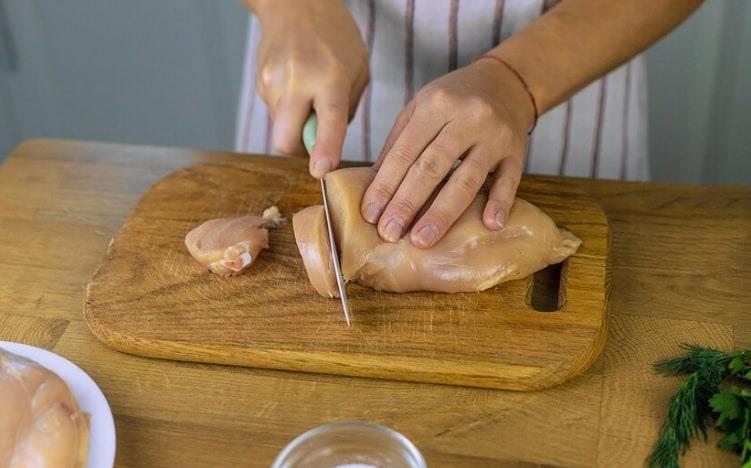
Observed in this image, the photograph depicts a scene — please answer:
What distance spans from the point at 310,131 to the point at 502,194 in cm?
35

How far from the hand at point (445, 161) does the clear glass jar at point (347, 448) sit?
0.38 metres

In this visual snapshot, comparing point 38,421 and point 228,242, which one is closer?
point 38,421

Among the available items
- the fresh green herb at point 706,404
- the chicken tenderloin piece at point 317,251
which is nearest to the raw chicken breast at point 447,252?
the chicken tenderloin piece at point 317,251

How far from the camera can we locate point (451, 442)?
1.22 m

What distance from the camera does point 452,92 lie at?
1506 mm

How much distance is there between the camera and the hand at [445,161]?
57.1 inches

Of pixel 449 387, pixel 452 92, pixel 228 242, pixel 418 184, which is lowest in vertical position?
A: pixel 449 387

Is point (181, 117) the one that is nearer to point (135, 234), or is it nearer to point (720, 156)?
point (135, 234)

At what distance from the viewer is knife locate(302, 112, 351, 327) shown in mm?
1389

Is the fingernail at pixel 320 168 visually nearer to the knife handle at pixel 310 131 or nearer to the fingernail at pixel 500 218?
the knife handle at pixel 310 131

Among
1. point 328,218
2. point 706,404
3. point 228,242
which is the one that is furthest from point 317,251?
point 706,404

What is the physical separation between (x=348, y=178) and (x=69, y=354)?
529mm

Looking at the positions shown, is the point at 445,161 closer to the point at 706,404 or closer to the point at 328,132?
the point at 328,132

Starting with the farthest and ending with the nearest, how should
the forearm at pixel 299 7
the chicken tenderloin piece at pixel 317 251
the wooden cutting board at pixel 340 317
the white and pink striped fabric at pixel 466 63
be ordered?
the white and pink striped fabric at pixel 466 63
the forearm at pixel 299 7
the chicken tenderloin piece at pixel 317 251
the wooden cutting board at pixel 340 317
